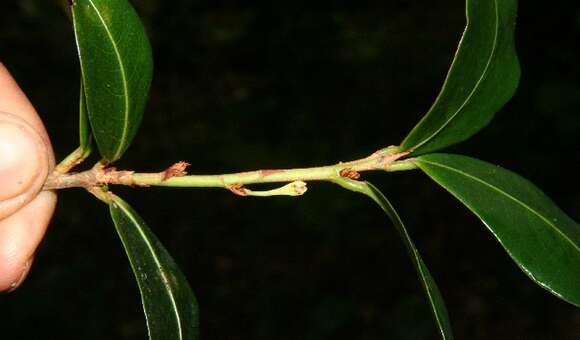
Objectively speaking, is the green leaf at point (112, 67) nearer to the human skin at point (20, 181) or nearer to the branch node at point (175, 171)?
the branch node at point (175, 171)

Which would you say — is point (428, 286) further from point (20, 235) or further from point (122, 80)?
point (20, 235)

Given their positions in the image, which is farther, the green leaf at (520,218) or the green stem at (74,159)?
the green stem at (74,159)

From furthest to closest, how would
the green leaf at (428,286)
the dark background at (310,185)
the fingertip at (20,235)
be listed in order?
the dark background at (310,185) < the fingertip at (20,235) < the green leaf at (428,286)

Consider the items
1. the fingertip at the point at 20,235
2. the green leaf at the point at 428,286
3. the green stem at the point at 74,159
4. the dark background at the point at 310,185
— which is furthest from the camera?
the dark background at the point at 310,185

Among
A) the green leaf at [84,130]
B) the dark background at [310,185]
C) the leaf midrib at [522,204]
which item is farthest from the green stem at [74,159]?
the dark background at [310,185]

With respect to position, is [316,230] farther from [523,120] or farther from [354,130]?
[523,120]

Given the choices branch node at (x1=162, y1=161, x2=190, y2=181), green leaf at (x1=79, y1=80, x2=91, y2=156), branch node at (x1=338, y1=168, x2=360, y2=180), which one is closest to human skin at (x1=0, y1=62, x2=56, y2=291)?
green leaf at (x1=79, y1=80, x2=91, y2=156)

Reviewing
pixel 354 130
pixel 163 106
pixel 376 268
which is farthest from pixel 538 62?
pixel 163 106
